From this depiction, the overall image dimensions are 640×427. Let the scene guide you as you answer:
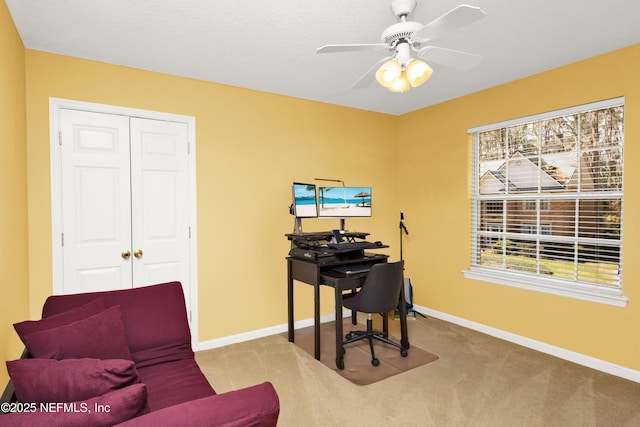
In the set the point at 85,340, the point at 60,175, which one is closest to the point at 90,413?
the point at 85,340

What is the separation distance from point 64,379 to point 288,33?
7.79 feet

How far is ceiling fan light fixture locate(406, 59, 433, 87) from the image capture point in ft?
6.57

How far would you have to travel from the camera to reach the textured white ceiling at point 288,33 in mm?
2256

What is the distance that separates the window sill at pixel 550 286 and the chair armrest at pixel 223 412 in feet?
10.4

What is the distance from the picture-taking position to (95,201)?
10.1 ft


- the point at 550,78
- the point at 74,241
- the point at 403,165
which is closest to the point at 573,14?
the point at 550,78

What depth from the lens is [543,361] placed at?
10.6ft

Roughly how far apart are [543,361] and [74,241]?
4164 millimetres

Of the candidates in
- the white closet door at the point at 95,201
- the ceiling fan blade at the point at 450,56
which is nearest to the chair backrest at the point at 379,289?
the ceiling fan blade at the point at 450,56

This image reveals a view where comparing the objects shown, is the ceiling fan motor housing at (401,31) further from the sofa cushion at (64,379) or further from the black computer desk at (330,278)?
the sofa cushion at (64,379)

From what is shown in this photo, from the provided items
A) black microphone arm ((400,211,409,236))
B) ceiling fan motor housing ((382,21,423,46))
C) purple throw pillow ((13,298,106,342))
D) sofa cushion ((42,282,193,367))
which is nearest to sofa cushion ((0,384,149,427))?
purple throw pillow ((13,298,106,342))

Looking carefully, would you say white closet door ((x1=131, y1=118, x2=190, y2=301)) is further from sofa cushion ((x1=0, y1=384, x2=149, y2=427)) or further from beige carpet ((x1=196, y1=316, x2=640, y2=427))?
sofa cushion ((x1=0, y1=384, x2=149, y2=427))

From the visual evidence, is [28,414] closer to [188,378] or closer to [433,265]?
[188,378]

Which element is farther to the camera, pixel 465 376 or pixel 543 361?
pixel 543 361
